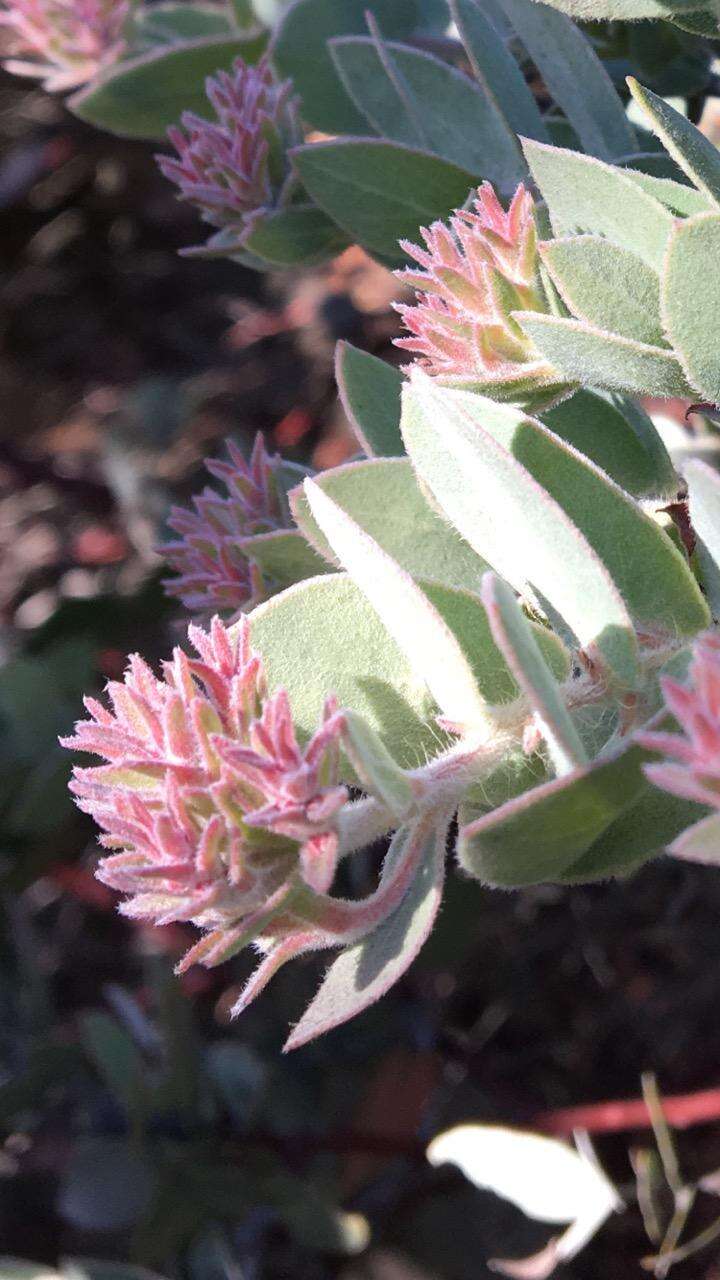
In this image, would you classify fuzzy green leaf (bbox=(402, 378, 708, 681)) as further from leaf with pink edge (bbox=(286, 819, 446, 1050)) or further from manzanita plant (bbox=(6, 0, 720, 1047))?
leaf with pink edge (bbox=(286, 819, 446, 1050))

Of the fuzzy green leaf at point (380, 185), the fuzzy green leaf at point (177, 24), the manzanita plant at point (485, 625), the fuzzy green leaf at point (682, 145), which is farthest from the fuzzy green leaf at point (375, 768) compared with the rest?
the fuzzy green leaf at point (177, 24)

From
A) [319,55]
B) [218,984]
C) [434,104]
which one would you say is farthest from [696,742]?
[218,984]

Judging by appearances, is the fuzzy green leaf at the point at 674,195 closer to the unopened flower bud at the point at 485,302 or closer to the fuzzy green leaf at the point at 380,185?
the unopened flower bud at the point at 485,302

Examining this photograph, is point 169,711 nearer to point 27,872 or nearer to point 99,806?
point 99,806

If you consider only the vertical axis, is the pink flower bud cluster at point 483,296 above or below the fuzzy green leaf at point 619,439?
above

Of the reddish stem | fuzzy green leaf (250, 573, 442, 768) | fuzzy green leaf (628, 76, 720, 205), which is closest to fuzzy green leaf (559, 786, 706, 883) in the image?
fuzzy green leaf (250, 573, 442, 768)
